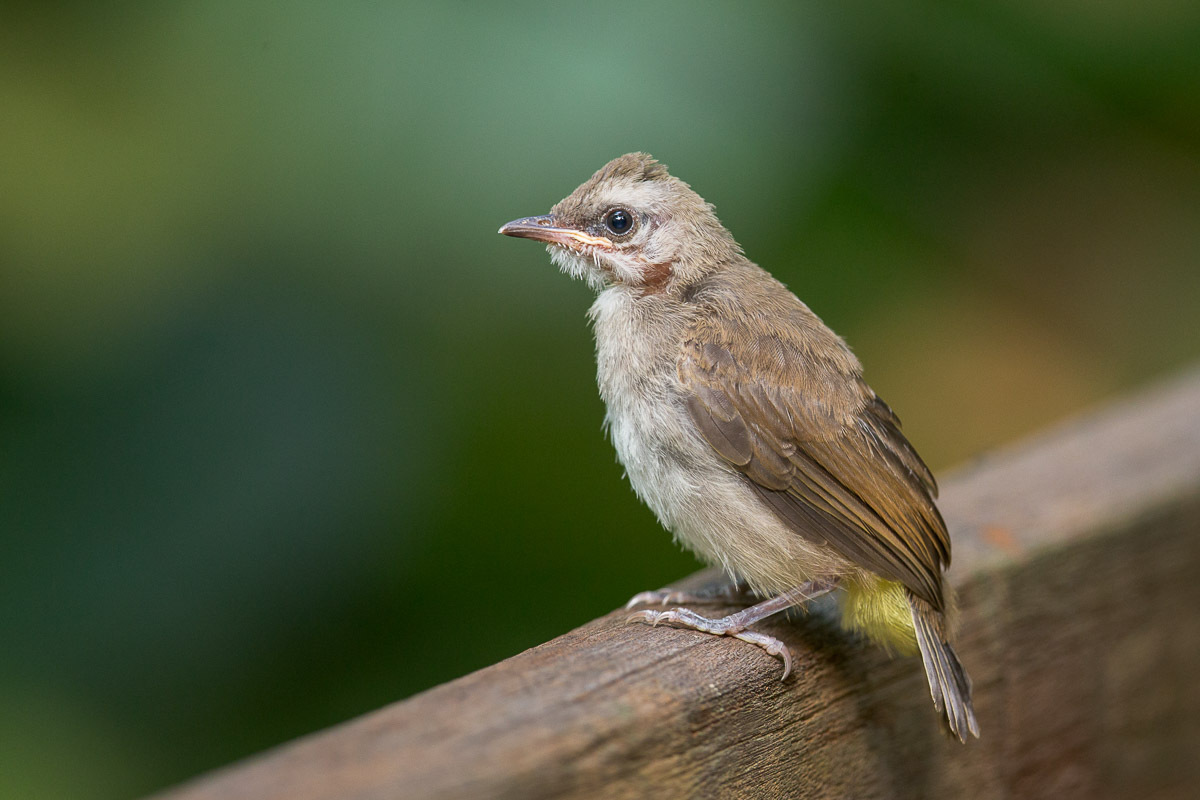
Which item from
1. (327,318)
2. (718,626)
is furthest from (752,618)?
(327,318)


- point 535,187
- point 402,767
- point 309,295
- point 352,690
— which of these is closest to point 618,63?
point 535,187

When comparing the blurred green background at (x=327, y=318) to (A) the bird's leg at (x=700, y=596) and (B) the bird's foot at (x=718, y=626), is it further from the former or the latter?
(B) the bird's foot at (x=718, y=626)

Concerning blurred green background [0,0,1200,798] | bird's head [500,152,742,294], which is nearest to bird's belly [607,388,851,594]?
bird's head [500,152,742,294]

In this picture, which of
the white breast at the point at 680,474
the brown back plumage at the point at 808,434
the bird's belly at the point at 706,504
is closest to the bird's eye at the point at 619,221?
the white breast at the point at 680,474

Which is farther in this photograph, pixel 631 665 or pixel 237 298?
pixel 237 298

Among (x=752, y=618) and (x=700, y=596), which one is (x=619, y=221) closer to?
(x=700, y=596)

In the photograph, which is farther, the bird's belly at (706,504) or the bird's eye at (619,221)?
the bird's eye at (619,221)

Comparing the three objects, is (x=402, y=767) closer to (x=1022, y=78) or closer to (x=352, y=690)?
(x=352, y=690)
